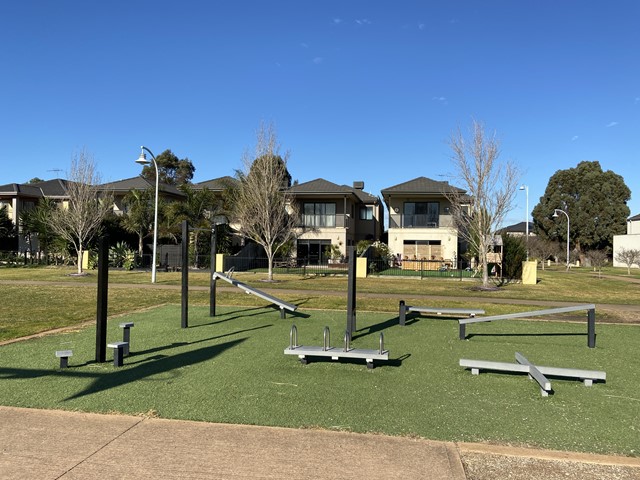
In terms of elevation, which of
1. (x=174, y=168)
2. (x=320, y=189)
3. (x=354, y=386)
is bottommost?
(x=354, y=386)

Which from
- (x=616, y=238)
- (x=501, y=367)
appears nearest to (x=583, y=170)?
(x=616, y=238)

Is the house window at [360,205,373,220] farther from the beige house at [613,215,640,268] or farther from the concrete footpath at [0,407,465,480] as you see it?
the concrete footpath at [0,407,465,480]

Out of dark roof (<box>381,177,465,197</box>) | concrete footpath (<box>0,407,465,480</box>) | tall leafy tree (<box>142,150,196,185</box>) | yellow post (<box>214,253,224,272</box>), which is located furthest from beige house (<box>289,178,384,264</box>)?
tall leafy tree (<box>142,150,196,185</box>)

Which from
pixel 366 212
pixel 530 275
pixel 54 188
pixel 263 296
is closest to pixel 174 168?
pixel 54 188

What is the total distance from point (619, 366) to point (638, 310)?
9.04m

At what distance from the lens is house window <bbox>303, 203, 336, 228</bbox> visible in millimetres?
37594

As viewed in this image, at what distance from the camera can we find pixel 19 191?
146ft

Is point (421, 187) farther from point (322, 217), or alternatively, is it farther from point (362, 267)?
point (362, 267)

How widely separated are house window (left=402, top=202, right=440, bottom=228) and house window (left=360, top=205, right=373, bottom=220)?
7.26 metres

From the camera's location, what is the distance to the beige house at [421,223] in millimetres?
36375

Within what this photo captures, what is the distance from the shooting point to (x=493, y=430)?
4691mm

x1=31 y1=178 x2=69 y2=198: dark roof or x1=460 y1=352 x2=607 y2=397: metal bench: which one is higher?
x1=31 y1=178 x2=69 y2=198: dark roof

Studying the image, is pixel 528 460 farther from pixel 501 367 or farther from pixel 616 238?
pixel 616 238

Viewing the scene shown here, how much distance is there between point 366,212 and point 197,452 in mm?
41336
